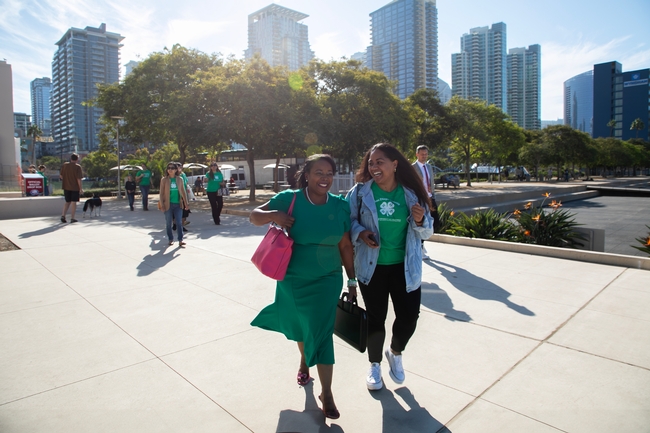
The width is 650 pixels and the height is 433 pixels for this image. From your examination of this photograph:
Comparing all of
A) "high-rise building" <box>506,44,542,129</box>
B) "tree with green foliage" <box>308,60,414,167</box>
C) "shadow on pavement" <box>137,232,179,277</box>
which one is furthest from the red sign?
"high-rise building" <box>506,44,542,129</box>

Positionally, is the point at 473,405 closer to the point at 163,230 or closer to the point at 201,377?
the point at 201,377

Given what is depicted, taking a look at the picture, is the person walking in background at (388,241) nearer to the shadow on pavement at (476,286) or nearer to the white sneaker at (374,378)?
the white sneaker at (374,378)

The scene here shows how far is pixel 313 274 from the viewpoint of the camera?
105 inches

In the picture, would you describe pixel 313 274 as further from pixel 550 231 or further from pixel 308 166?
pixel 550 231

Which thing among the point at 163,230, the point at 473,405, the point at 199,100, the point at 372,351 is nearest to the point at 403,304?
the point at 372,351

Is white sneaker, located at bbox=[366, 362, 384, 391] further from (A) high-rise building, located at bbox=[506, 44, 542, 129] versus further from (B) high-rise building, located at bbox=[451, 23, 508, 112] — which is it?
(A) high-rise building, located at bbox=[506, 44, 542, 129]

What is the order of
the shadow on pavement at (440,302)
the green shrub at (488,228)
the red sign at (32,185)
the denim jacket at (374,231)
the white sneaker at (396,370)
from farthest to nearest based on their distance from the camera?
the red sign at (32,185) → the green shrub at (488,228) → the shadow on pavement at (440,302) → the white sneaker at (396,370) → the denim jacket at (374,231)

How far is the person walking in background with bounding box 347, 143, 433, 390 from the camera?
2.97 metres

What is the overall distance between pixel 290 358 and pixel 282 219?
4.76 ft

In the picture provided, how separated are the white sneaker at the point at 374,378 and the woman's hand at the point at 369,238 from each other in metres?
0.88

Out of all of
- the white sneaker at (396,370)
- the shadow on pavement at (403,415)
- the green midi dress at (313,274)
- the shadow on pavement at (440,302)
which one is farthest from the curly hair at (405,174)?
the shadow on pavement at (440,302)

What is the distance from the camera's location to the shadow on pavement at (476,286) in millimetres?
4809

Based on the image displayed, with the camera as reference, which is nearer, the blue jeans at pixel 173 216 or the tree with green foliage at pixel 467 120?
the blue jeans at pixel 173 216

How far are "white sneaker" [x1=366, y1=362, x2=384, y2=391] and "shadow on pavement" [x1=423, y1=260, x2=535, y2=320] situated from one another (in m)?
1.66
